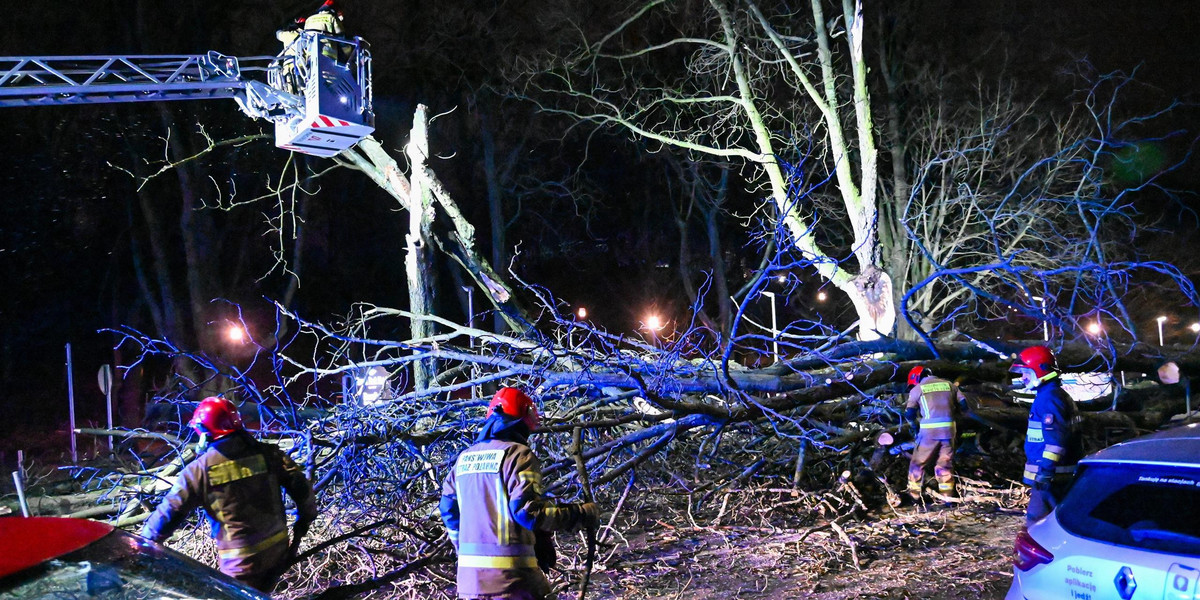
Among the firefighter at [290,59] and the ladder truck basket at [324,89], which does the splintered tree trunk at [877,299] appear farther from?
the firefighter at [290,59]

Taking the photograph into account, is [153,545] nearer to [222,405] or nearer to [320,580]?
[222,405]

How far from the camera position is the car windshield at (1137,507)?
2.95m

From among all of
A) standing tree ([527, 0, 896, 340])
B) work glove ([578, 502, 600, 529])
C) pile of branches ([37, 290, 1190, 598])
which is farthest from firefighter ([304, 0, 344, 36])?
work glove ([578, 502, 600, 529])

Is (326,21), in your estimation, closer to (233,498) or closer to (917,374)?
(233,498)

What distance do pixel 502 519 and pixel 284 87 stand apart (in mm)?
6411

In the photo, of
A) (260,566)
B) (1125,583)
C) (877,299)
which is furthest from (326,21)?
(1125,583)

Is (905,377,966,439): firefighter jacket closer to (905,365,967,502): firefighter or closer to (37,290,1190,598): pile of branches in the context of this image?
(905,365,967,502): firefighter

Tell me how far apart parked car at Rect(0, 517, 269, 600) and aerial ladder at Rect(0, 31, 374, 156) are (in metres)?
5.75

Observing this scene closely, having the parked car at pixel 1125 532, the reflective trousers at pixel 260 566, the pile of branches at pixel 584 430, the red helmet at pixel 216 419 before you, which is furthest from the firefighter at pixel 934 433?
the red helmet at pixel 216 419

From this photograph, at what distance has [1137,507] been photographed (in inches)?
125

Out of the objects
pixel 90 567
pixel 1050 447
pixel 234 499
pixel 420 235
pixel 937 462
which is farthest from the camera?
pixel 420 235

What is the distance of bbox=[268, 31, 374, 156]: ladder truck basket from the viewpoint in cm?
805

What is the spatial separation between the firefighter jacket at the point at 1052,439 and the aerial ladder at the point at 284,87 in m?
6.39

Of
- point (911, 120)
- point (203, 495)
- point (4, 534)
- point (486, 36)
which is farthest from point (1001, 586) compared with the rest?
point (486, 36)
